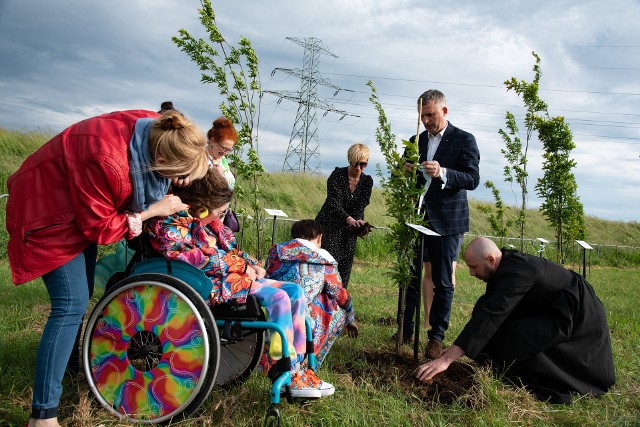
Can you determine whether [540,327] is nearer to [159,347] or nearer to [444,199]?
[444,199]

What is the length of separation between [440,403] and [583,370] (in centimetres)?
108

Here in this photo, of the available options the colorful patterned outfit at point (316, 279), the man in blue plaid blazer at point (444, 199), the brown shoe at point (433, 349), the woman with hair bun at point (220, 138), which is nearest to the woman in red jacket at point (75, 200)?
the colorful patterned outfit at point (316, 279)

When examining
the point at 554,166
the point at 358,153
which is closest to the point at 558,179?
the point at 554,166

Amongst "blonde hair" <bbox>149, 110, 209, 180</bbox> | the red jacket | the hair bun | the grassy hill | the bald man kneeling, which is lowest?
the grassy hill

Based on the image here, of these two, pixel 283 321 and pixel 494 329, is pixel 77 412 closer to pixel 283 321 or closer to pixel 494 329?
pixel 283 321

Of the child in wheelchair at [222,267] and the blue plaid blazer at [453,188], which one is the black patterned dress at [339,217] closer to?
the blue plaid blazer at [453,188]

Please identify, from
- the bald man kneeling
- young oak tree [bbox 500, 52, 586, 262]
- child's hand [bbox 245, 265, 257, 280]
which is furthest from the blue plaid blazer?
young oak tree [bbox 500, 52, 586, 262]

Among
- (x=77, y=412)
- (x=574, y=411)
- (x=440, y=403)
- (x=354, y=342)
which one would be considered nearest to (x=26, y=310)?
(x=77, y=412)

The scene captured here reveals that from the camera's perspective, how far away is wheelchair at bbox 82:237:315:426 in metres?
2.60

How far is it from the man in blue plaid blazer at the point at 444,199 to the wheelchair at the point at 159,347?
1989mm

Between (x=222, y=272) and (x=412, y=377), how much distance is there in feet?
5.10

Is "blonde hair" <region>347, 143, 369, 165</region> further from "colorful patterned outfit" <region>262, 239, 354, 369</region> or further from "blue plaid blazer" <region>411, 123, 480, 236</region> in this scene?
"colorful patterned outfit" <region>262, 239, 354, 369</region>

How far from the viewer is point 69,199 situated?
248 cm

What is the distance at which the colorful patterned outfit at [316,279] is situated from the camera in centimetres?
398
